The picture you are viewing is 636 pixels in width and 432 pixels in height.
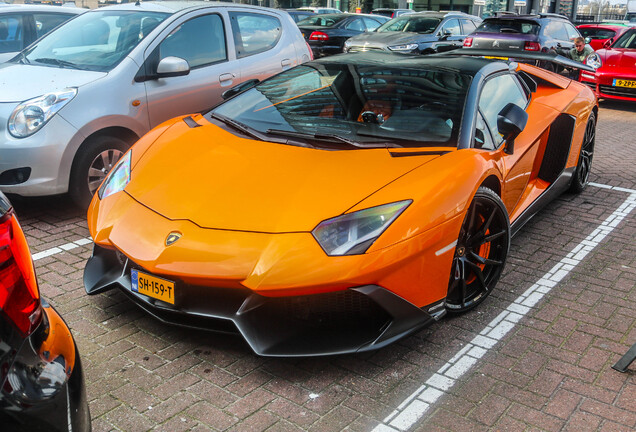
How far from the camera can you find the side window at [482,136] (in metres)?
3.74

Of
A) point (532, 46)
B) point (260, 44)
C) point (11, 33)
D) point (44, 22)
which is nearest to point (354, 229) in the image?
point (260, 44)

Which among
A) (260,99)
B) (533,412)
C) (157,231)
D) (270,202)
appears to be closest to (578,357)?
(533,412)

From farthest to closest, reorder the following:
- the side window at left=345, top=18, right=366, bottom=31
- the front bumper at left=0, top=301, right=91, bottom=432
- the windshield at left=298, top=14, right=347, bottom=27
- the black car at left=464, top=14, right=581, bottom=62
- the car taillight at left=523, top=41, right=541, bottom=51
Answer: the windshield at left=298, top=14, right=347, bottom=27 → the side window at left=345, top=18, right=366, bottom=31 → the black car at left=464, top=14, right=581, bottom=62 → the car taillight at left=523, top=41, right=541, bottom=51 → the front bumper at left=0, top=301, right=91, bottom=432

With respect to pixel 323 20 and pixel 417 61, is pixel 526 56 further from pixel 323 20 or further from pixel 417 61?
pixel 323 20

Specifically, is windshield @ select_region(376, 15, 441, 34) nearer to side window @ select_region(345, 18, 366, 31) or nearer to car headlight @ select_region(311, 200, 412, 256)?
side window @ select_region(345, 18, 366, 31)

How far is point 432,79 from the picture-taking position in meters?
4.01

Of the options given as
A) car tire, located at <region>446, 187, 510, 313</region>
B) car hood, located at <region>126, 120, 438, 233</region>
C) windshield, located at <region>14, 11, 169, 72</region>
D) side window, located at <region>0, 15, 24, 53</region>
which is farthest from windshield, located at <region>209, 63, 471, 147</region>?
side window, located at <region>0, 15, 24, 53</region>

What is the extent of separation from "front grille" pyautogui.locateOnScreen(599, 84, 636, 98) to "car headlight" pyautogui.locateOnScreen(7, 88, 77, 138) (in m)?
10.1

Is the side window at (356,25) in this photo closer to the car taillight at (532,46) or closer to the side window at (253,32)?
the car taillight at (532,46)

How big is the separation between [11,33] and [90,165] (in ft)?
11.7

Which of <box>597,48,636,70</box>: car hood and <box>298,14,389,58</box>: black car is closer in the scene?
<box>597,48,636,70</box>: car hood

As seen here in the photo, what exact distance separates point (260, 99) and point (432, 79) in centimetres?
118

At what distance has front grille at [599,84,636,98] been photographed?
37.0ft

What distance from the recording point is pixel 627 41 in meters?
11.9
